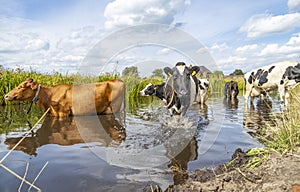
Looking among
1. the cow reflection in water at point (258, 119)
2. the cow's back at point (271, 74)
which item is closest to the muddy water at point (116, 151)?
the cow reflection in water at point (258, 119)

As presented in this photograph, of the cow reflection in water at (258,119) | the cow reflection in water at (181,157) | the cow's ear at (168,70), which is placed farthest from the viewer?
the cow's ear at (168,70)

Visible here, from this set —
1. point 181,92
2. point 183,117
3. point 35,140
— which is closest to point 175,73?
point 181,92

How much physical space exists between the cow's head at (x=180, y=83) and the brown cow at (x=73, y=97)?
2.30 metres

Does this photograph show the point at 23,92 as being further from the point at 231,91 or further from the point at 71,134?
the point at 231,91

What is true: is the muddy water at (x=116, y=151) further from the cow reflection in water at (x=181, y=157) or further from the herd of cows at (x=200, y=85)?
the herd of cows at (x=200, y=85)

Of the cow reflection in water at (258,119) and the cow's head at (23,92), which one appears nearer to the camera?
the cow reflection in water at (258,119)

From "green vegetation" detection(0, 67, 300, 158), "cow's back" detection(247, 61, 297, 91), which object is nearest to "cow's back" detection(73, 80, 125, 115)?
"green vegetation" detection(0, 67, 300, 158)

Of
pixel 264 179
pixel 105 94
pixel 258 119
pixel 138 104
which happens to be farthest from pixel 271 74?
pixel 264 179

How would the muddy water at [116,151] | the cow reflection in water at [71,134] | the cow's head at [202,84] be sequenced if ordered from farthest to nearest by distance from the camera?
the cow's head at [202,84]
the cow reflection in water at [71,134]
the muddy water at [116,151]

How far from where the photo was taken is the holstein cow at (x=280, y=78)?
10102 millimetres

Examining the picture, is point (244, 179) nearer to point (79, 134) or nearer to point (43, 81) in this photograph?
point (79, 134)

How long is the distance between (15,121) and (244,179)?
20.0 feet

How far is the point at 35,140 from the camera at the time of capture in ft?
15.5

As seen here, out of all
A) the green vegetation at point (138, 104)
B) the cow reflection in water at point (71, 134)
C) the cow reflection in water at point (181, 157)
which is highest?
the green vegetation at point (138, 104)
